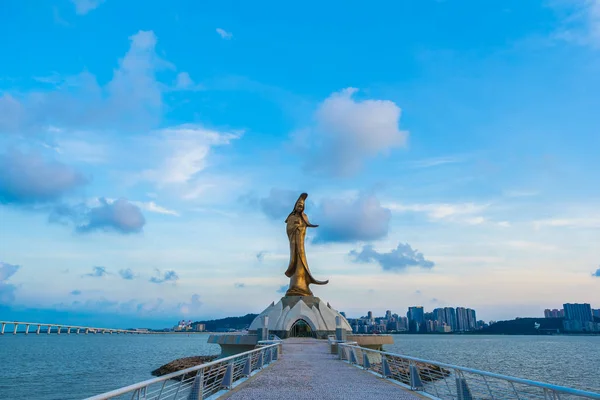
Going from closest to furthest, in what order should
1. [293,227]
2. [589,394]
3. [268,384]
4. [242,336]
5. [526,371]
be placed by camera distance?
[589,394] < [268,384] < [242,336] < [293,227] < [526,371]

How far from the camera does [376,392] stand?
8680 mm

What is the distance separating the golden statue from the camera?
35.5 m

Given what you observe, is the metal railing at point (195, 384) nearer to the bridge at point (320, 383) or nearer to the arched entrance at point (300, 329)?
the bridge at point (320, 383)

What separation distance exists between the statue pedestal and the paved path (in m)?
18.6

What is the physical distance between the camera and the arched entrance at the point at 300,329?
32.2 meters

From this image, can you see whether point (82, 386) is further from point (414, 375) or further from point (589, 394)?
point (589, 394)

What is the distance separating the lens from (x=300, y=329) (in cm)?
3234

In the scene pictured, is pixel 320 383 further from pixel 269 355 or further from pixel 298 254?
pixel 298 254

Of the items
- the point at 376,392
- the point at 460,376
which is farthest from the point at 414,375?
the point at 460,376

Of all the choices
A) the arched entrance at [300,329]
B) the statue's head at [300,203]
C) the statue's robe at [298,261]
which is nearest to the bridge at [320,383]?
the arched entrance at [300,329]

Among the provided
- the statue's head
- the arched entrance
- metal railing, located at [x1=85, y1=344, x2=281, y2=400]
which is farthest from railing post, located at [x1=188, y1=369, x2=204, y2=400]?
the statue's head

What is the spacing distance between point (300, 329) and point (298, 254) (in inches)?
255

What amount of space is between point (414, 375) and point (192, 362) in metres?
33.5

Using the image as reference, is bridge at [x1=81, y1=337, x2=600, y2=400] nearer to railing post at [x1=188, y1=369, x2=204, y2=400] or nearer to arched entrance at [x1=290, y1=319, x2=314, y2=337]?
railing post at [x1=188, y1=369, x2=204, y2=400]
